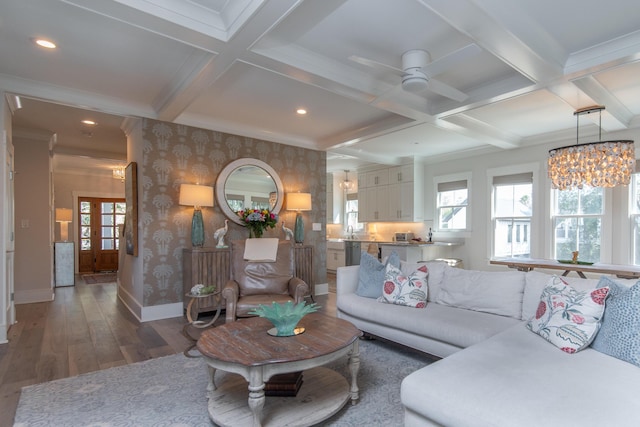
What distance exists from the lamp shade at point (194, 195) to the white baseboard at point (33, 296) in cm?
292

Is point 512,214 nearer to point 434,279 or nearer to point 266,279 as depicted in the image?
point 434,279

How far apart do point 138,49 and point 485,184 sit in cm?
566

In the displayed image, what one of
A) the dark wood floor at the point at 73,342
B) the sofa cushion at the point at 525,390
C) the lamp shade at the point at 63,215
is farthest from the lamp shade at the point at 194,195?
the lamp shade at the point at 63,215

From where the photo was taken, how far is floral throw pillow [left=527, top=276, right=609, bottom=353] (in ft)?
6.32

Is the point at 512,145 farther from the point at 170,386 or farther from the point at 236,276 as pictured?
the point at 170,386

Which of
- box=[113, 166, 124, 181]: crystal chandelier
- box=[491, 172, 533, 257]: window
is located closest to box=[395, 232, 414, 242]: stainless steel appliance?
box=[491, 172, 533, 257]: window

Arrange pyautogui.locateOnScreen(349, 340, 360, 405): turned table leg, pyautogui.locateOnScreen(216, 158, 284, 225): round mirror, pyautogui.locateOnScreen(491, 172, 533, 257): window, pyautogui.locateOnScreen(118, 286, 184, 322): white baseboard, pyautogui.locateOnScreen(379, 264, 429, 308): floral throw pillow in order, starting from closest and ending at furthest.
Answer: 1. pyautogui.locateOnScreen(349, 340, 360, 405): turned table leg
2. pyautogui.locateOnScreen(379, 264, 429, 308): floral throw pillow
3. pyautogui.locateOnScreen(118, 286, 184, 322): white baseboard
4. pyautogui.locateOnScreen(216, 158, 284, 225): round mirror
5. pyautogui.locateOnScreen(491, 172, 533, 257): window

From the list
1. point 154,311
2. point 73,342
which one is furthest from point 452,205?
point 73,342

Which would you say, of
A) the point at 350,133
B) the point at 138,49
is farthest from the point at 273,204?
the point at 138,49

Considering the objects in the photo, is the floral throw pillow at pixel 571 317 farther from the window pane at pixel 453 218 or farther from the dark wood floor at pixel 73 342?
the window pane at pixel 453 218

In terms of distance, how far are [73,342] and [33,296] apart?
2577 mm

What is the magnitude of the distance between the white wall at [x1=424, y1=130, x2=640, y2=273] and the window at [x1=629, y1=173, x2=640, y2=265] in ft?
0.19

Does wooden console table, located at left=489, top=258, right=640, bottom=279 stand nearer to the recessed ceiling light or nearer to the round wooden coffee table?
the round wooden coffee table

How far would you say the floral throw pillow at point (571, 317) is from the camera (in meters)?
1.93
